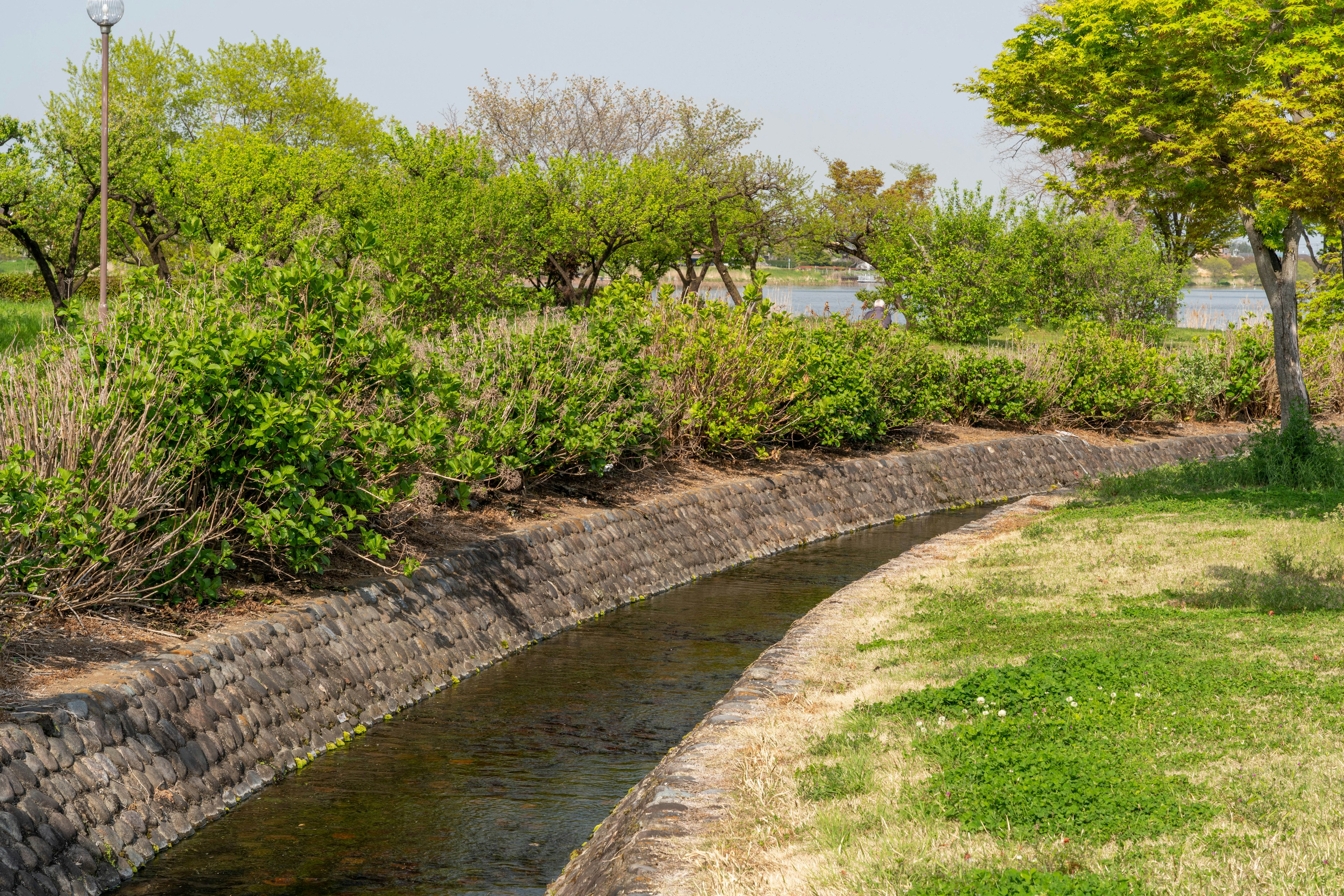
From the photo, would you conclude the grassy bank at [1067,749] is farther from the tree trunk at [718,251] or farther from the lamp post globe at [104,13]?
the tree trunk at [718,251]

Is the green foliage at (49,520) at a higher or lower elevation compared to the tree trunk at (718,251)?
lower

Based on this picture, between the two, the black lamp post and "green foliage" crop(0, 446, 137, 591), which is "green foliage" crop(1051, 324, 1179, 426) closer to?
the black lamp post

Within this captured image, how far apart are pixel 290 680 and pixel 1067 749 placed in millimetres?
5685

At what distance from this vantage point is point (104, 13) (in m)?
Answer: 16.8

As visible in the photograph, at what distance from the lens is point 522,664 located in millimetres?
11711

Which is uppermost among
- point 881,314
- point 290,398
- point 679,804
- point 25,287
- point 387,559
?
point 25,287

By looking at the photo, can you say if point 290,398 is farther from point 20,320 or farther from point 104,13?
point 20,320

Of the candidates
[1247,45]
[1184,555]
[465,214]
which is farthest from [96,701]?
[465,214]

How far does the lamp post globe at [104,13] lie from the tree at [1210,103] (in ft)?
44.4

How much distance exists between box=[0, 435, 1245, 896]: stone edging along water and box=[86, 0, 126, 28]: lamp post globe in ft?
32.1

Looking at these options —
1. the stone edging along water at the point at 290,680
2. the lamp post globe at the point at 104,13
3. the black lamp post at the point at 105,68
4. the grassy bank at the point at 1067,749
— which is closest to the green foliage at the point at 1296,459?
the grassy bank at the point at 1067,749

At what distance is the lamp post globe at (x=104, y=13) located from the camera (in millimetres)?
16797

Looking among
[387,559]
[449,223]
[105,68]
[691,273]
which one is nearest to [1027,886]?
[387,559]

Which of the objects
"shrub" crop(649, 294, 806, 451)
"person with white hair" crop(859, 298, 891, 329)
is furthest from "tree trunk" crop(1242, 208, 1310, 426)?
"shrub" crop(649, 294, 806, 451)
